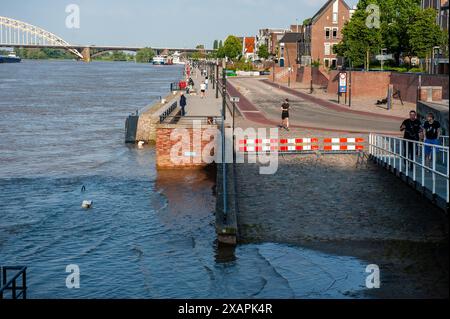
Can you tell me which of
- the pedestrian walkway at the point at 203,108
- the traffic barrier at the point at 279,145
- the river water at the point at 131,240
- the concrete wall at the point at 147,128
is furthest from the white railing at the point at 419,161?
the pedestrian walkway at the point at 203,108

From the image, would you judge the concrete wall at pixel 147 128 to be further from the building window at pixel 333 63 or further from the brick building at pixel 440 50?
the building window at pixel 333 63

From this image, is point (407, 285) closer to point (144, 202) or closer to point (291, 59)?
point (144, 202)

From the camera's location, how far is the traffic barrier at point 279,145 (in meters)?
29.1

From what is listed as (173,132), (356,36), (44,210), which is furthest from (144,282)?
(356,36)

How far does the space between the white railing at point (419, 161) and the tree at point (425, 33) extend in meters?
36.4

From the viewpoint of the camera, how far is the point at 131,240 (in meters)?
19.8

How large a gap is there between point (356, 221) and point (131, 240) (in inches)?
240

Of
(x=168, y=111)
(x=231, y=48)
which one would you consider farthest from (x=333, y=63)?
(x=231, y=48)

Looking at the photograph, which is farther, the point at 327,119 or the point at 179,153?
the point at 327,119

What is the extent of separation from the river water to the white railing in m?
4.27

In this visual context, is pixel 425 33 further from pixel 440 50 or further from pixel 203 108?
pixel 203 108

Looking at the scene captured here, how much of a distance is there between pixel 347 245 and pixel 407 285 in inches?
126
